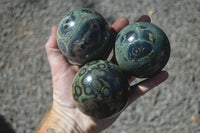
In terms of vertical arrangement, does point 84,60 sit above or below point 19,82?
above

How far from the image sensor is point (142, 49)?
2248 mm

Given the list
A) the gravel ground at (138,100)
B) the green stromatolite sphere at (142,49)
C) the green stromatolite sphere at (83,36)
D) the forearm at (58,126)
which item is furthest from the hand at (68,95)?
the gravel ground at (138,100)

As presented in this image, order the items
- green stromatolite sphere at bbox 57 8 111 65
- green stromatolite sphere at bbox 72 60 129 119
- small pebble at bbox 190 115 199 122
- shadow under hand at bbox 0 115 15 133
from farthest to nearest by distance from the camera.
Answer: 1. shadow under hand at bbox 0 115 15 133
2. small pebble at bbox 190 115 199 122
3. green stromatolite sphere at bbox 57 8 111 65
4. green stromatolite sphere at bbox 72 60 129 119

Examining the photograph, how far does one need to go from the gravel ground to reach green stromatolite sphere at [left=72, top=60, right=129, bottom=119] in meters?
1.39

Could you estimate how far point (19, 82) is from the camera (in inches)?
154

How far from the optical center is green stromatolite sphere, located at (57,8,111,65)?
2.35 metres

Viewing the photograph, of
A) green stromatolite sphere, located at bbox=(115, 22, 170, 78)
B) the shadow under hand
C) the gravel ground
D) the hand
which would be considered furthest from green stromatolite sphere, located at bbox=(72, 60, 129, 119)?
the shadow under hand

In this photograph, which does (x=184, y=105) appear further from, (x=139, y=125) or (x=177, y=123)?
(x=139, y=125)

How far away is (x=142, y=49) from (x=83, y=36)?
0.61 metres

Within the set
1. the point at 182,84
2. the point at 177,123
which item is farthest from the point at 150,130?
the point at 182,84

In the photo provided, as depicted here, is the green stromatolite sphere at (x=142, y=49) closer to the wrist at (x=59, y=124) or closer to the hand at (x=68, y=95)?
the hand at (x=68, y=95)

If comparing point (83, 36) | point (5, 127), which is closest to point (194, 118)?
point (83, 36)

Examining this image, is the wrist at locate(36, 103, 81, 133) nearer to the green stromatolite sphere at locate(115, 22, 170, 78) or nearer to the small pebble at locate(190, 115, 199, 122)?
the green stromatolite sphere at locate(115, 22, 170, 78)

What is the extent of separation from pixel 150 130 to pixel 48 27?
98.2 inches
